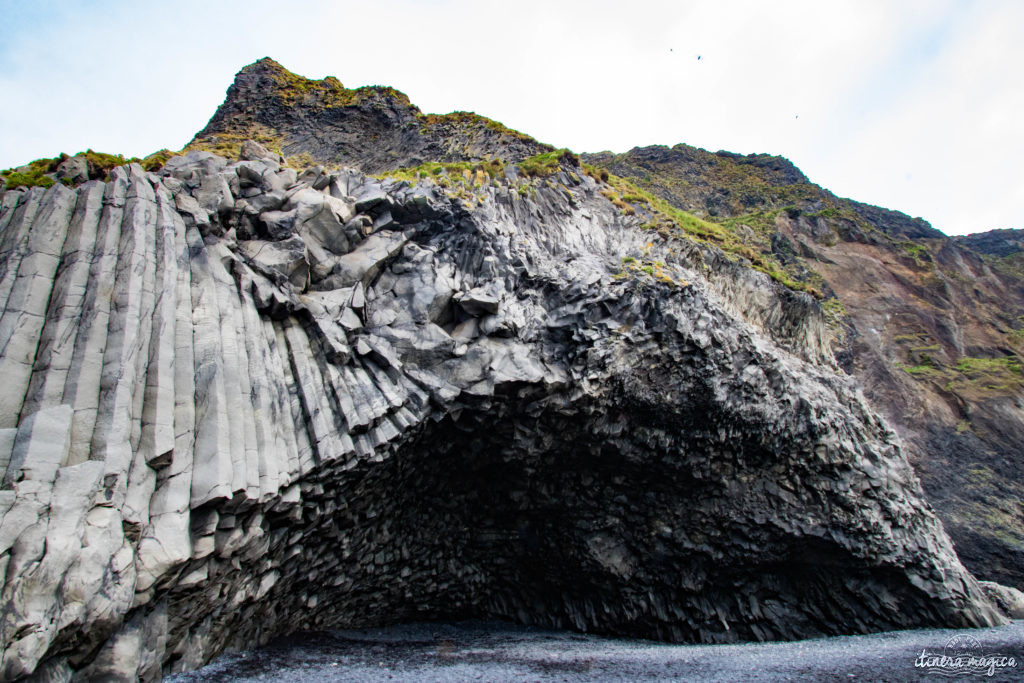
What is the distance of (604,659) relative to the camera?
1115 cm

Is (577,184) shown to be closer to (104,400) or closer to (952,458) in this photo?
(104,400)

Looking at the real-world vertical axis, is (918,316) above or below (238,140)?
below

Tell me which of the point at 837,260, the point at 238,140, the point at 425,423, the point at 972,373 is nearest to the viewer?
the point at 425,423

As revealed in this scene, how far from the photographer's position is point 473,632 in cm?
1417

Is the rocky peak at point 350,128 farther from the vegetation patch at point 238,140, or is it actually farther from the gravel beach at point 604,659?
the gravel beach at point 604,659

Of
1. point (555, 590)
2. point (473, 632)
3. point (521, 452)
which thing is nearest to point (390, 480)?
point (521, 452)

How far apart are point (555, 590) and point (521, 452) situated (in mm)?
5420

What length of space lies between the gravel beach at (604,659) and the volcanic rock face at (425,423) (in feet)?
2.48

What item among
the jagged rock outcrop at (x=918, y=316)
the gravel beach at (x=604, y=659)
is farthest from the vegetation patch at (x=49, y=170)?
the jagged rock outcrop at (x=918, y=316)

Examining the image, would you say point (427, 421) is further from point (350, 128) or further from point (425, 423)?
point (350, 128)

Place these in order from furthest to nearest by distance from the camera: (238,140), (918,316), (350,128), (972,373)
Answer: (918,316), (972,373), (350,128), (238,140)

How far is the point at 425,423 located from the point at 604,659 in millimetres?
6793

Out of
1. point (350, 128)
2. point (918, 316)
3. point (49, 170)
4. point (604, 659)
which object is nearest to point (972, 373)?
point (918, 316)

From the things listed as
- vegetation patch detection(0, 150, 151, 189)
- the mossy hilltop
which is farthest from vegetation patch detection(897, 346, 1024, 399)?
vegetation patch detection(0, 150, 151, 189)
